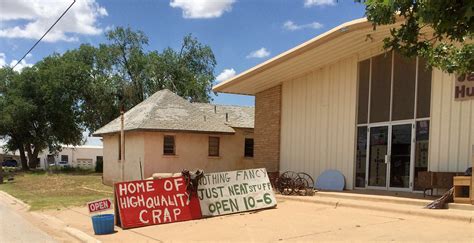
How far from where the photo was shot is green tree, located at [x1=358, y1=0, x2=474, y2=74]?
4.02m

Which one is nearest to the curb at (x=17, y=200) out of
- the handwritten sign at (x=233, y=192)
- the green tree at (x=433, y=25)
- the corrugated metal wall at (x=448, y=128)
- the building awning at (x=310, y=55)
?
the handwritten sign at (x=233, y=192)

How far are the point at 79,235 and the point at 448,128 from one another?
9582 millimetres

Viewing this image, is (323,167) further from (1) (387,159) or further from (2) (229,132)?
(2) (229,132)

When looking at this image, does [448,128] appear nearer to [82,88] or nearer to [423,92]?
[423,92]

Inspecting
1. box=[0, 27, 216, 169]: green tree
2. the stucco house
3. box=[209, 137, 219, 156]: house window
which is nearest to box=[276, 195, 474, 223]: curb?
the stucco house

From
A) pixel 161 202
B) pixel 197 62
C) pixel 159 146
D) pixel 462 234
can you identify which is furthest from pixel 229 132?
pixel 197 62

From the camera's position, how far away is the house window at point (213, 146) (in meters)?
26.1

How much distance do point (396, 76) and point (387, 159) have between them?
2.50 meters

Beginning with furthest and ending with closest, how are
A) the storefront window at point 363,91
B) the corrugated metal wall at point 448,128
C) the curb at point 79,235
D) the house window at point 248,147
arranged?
the house window at point 248,147 → the storefront window at point 363,91 → the corrugated metal wall at point 448,128 → the curb at point 79,235

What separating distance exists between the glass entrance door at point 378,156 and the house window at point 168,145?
1166cm

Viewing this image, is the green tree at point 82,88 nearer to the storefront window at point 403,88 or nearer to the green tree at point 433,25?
the storefront window at point 403,88

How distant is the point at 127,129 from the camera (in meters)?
23.9

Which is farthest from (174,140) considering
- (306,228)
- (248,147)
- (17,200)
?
(306,228)

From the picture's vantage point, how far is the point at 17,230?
1161cm
